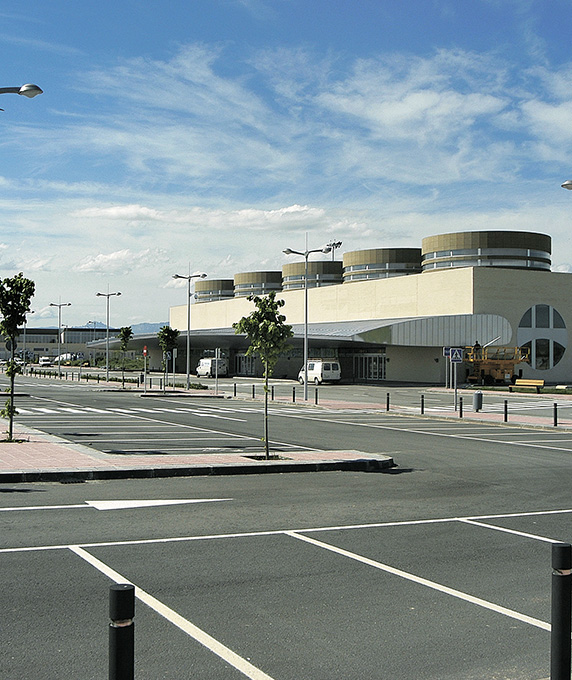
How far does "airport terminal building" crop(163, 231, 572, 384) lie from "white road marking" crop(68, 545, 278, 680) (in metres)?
46.4

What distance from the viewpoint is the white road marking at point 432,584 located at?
6.15 meters

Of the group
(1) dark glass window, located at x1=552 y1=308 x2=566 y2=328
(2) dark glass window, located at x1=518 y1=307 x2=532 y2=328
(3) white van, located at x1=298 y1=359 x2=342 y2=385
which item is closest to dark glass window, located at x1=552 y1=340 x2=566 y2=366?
(1) dark glass window, located at x1=552 y1=308 x2=566 y2=328

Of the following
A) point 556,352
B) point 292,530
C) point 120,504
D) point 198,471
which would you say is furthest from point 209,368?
point 292,530

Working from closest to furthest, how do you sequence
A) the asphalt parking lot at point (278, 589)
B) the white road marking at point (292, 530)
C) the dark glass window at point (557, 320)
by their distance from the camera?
1. the asphalt parking lot at point (278, 589)
2. the white road marking at point (292, 530)
3. the dark glass window at point (557, 320)

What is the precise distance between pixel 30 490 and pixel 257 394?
124 feet

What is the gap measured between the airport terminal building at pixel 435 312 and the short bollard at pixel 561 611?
49288mm

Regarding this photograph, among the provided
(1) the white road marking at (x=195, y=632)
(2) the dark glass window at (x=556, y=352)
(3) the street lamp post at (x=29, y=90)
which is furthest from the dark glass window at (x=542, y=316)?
(1) the white road marking at (x=195, y=632)

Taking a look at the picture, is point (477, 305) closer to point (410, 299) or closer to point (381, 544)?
point (410, 299)

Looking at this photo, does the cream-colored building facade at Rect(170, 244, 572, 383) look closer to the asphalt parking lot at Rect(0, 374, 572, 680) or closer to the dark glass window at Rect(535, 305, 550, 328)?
the dark glass window at Rect(535, 305, 550, 328)

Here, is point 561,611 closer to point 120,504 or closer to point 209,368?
point 120,504

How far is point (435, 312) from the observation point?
220 feet

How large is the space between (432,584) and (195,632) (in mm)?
2471

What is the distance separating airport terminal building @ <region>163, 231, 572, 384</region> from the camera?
63344mm

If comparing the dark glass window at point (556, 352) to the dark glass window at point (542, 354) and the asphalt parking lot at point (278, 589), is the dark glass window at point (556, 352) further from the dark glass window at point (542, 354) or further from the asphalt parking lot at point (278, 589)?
the asphalt parking lot at point (278, 589)
